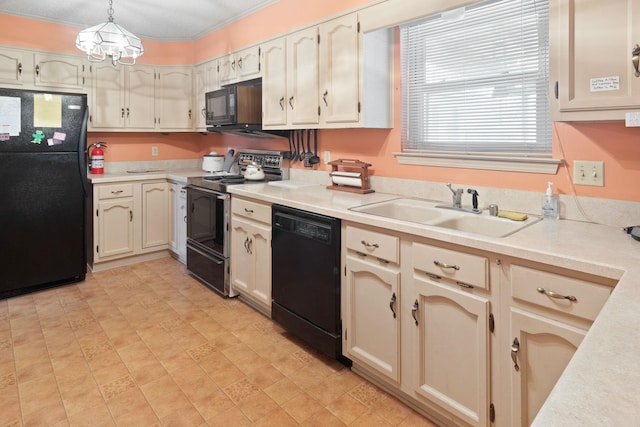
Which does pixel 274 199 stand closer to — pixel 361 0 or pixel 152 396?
pixel 152 396

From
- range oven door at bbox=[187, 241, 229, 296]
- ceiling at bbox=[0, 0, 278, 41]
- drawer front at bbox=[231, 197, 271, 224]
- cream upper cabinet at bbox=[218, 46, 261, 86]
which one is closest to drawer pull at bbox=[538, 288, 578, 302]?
drawer front at bbox=[231, 197, 271, 224]

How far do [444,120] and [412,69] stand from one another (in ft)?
1.34

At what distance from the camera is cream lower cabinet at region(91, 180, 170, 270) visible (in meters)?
3.93

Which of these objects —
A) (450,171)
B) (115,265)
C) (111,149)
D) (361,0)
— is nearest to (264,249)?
(450,171)

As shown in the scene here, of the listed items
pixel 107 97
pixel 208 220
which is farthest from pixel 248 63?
pixel 107 97

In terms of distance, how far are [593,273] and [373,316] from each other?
105cm

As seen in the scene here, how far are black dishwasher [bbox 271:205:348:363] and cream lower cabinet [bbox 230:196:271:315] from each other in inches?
4.4

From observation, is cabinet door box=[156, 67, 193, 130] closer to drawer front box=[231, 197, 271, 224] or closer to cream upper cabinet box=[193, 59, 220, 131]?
cream upper cabinet box=[193, 59, 220, 131]

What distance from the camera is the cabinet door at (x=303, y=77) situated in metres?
2.86

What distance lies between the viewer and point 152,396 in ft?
6.78

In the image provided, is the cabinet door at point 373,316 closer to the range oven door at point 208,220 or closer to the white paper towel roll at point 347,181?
the white paper towel roll at point 347,181

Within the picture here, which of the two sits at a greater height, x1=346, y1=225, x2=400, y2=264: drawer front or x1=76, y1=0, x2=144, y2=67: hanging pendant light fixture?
x1=76, y1=0, x2=144, y2=67: hanging pendant light fixture

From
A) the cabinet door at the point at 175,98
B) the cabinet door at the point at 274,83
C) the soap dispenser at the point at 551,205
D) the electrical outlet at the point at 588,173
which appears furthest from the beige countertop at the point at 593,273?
the cabinet door at the point at 175,98

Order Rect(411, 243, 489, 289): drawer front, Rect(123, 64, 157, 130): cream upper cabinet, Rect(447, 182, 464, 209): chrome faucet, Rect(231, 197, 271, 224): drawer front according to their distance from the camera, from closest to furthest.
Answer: Rect(411, 243, 489, 289): drawer front
Rect(447, 182, 464, 209): chrome faucet
Rect(231, 197, 271, 224): drawer front
Rect(123, 64, 157, 130): cream upper cabinet
